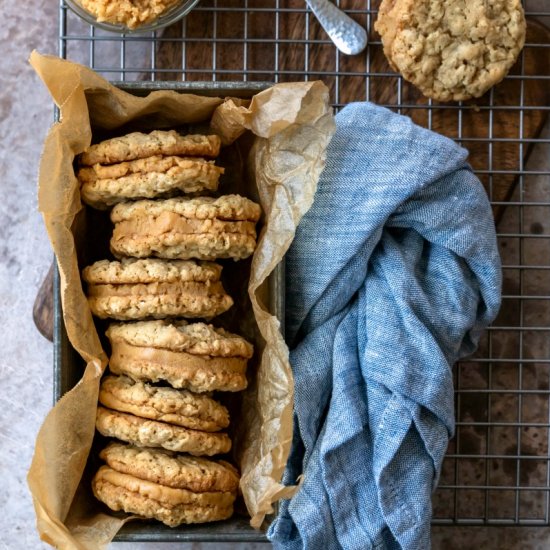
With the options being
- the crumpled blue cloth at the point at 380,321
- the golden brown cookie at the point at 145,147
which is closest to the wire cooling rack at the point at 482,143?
the crumpled blue cloth at the point at 380,321

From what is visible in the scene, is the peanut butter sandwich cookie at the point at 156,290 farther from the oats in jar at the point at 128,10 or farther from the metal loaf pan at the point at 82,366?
the oats in jar at the point at 128,10

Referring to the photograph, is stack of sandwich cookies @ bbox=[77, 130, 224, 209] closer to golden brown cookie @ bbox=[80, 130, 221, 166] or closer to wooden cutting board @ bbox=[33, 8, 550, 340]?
golden brown cookie @ bbox=[80, 130, 221, 166]

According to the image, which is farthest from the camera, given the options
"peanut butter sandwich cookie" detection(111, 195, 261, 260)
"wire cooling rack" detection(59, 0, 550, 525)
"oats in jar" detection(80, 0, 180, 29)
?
"wire cooling rack" detection(59, 0, 550, 525)

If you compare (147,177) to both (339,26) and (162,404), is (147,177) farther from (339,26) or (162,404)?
(339,26)

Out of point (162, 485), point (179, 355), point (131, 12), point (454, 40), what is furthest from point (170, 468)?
point (454, 40)

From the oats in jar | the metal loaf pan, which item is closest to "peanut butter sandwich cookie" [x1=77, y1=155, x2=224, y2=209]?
the metal loaf pan

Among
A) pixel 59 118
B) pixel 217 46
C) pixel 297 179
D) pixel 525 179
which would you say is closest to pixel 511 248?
pixel 525 179
